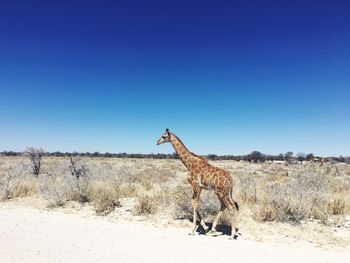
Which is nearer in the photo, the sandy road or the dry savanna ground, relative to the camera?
the sandy road

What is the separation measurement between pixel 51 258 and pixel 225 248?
3.56 meters

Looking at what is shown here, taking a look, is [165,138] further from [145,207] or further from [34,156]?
[34,156]

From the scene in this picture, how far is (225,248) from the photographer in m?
7.77

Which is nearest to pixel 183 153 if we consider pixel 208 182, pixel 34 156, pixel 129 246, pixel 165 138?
pixel 165 138

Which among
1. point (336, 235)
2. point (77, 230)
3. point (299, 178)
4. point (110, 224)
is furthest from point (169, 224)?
point (299, 178)

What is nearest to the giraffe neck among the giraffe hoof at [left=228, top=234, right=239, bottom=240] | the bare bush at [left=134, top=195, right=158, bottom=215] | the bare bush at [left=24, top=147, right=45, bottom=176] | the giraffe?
the giraffe

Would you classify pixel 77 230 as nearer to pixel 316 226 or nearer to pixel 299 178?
pixel 316 226

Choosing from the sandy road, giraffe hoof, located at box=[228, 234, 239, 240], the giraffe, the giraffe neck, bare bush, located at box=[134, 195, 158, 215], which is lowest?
the sandy road

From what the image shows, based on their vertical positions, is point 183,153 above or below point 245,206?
above

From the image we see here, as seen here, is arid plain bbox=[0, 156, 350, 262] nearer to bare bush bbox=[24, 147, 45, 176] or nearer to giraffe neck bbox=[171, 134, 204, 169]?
giraffe neck bbox=[171, 134, 204, 169]

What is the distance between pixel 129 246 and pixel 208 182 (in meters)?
2.64

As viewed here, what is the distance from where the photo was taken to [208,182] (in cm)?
923

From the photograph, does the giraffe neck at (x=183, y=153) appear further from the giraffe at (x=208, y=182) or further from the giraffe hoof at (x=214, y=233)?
the giraffe hoof at (x=214, y=233)

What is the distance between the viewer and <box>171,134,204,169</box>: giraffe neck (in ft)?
32.0
